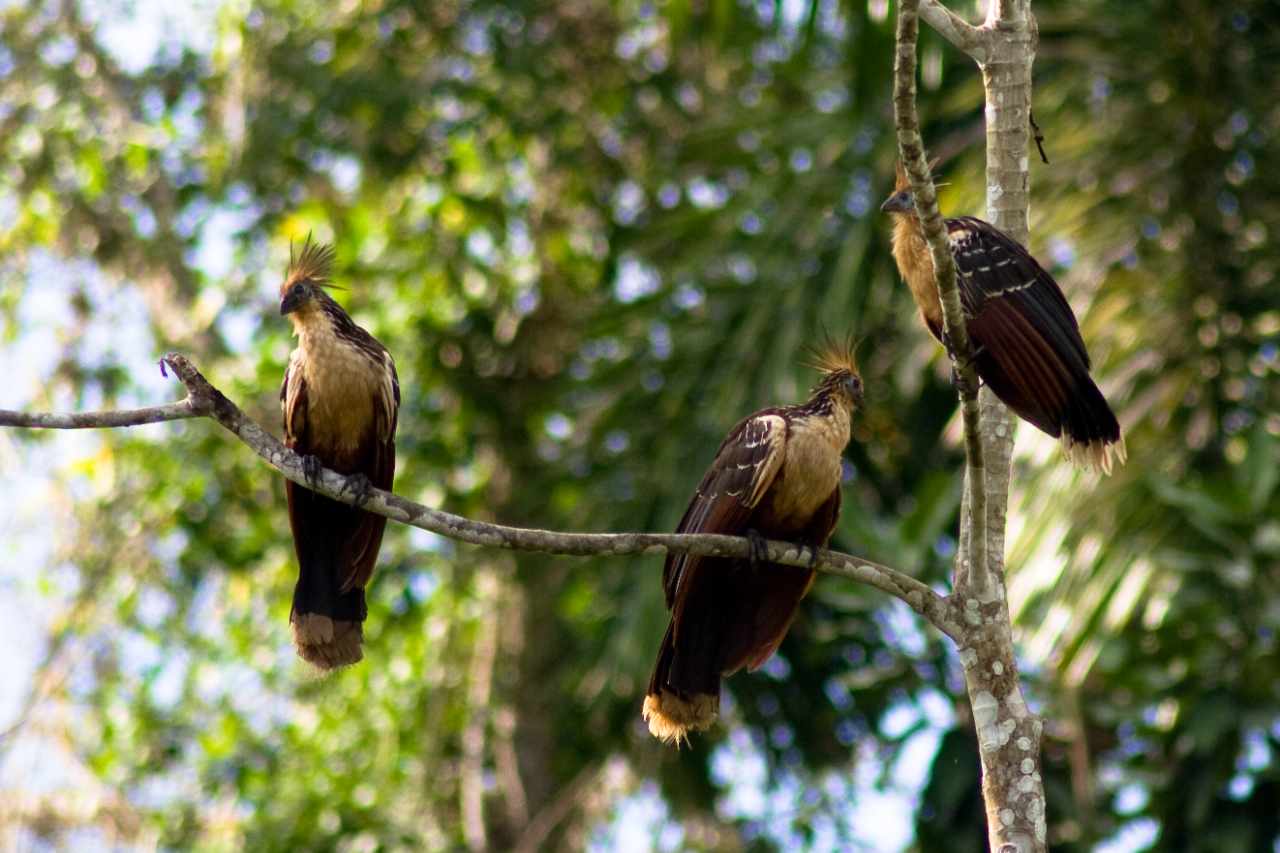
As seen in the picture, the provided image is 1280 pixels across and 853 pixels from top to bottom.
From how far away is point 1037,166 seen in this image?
20.5 ft

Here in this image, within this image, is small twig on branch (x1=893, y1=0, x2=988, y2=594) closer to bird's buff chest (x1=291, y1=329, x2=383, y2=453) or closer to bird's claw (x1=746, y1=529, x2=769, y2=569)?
bird's claw (x1=746, y1=529, x2=769, y2=569)

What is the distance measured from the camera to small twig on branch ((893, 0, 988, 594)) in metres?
2.85

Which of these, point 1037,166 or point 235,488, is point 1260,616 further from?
point 235,488

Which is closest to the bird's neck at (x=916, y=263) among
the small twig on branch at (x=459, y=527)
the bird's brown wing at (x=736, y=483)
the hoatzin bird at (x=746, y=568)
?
the hoatzin bird at (x=746, y=568)

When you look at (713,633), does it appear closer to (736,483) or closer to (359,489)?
(736,483)

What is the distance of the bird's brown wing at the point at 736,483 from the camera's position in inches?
152

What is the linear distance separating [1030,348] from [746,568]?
3.18 ft

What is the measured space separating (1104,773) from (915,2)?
477 centimetres

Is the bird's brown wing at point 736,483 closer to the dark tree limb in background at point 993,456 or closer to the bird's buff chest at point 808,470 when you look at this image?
the bird's buff chest at point 808,470

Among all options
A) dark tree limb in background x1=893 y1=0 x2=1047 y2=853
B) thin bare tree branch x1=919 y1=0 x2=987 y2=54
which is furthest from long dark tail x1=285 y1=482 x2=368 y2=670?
thin bare tree branch x1=919 y1=0 x2=987 y2=54

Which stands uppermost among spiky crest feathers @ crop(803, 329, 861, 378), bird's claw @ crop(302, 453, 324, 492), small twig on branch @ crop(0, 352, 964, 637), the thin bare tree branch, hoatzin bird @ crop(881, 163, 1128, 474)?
the thin bare tree branch

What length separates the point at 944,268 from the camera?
9.96 ft

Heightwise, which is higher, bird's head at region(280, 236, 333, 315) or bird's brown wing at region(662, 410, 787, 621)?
bird's head at region(280, 236, 333, 315)

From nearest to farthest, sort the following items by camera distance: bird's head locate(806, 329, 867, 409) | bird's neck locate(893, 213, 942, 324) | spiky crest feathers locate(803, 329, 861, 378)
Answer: bird's neck locate(893, 213, 942, 324), bird's head locate(806, 329, 867, 409), spiky crest feathers locate(803, 329, 861, 378)
